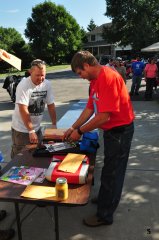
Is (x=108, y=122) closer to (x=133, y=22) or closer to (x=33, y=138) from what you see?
(x=33, y=138)

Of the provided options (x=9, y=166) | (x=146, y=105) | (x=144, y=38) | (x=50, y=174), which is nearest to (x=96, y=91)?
(x=50, y=174)

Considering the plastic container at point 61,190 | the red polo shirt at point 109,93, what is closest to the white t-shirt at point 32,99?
the red polo shirt at point 109,93

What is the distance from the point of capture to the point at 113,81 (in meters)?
2.69

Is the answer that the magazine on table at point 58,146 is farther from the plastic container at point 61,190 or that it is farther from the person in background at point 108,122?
the plastic container at point 61,190

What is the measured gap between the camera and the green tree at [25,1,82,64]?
1908 inches

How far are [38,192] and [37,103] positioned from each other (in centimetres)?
158

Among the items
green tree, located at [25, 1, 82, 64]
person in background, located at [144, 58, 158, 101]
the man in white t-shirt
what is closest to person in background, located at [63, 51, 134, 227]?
the man in white t-shirt

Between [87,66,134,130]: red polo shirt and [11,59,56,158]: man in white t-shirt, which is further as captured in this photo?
[11,59,56,158]: man in white t-shirt

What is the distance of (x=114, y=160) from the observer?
118 inches

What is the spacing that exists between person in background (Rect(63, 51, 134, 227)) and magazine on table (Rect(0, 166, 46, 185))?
565 millimetres

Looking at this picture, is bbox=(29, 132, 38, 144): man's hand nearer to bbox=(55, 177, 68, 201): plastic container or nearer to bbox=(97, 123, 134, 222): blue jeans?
bbox=(97, 123, 134, 222): blue jeans

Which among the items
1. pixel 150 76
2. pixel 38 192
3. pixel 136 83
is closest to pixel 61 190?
pixel 38 192

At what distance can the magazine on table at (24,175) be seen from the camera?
2725 mm

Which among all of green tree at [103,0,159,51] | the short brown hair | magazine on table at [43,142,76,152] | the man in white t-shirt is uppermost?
green tree at [103,0,159,51]
